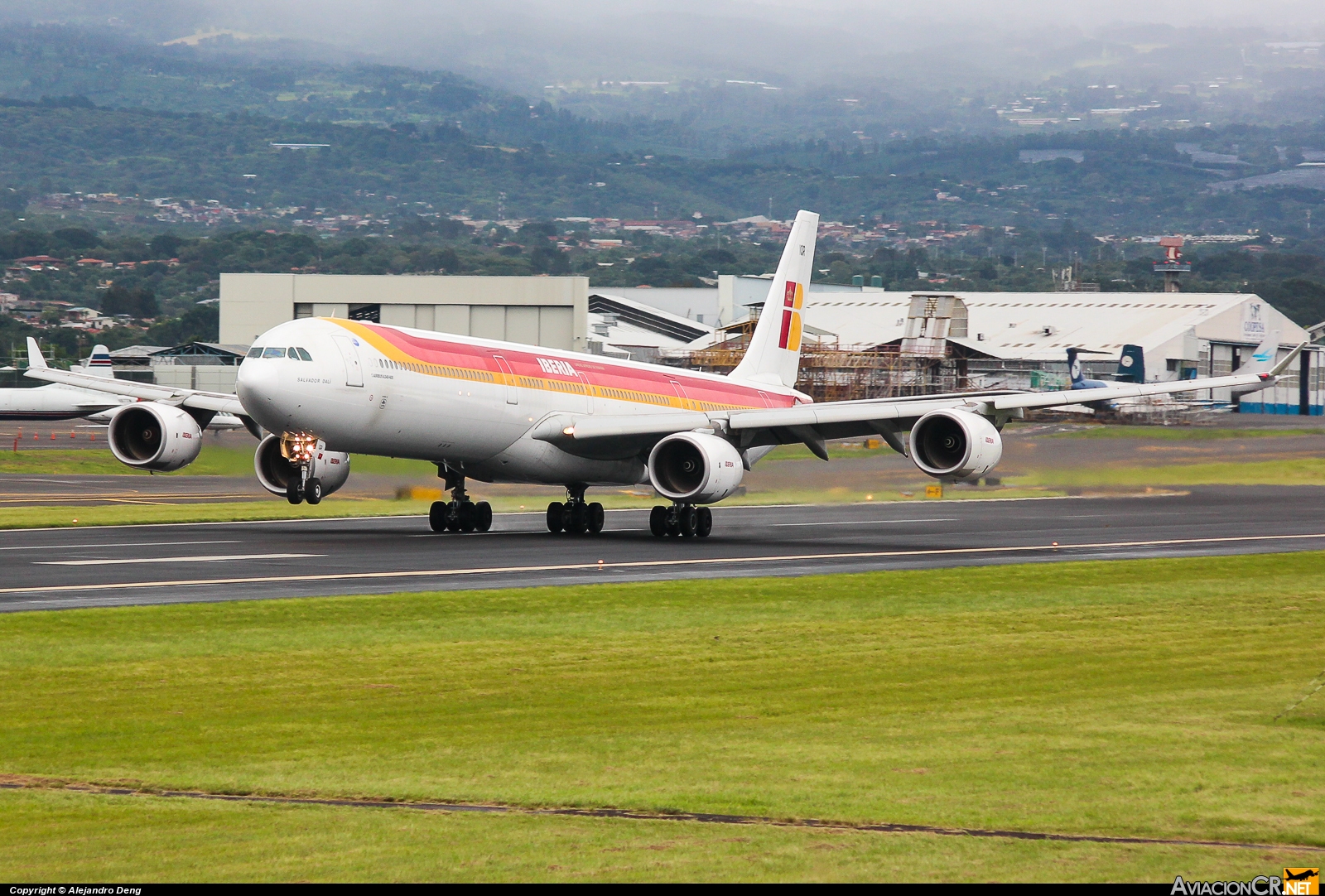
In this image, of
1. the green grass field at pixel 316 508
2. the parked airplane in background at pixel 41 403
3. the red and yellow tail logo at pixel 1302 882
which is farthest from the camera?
the parked airplane in background at pixel 41 403

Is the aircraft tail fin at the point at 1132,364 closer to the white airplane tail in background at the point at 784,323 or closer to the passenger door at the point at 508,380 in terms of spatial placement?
the white airplane tail in background at the point at 784,323

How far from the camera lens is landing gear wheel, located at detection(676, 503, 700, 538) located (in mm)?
40531

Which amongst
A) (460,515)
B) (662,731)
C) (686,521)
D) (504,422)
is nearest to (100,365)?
(460,515)

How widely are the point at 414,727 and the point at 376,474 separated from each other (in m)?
26.9

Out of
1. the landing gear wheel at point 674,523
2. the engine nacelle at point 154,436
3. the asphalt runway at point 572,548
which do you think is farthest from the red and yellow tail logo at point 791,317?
the engine nacelle at point 154,436

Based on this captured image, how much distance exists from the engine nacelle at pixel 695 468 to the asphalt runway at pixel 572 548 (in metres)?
1.34

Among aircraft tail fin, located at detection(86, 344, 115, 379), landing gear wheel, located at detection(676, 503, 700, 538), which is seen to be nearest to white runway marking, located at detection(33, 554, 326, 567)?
landing gear wheel, located at detection(676, 503, 700, 538)

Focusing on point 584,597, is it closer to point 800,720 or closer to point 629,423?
point 800,720

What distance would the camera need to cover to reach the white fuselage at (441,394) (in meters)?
34.4

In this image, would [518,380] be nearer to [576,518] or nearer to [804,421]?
[576,518]
